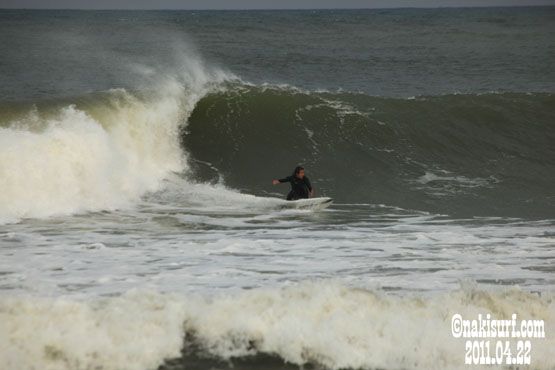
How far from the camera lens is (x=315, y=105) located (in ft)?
64.1

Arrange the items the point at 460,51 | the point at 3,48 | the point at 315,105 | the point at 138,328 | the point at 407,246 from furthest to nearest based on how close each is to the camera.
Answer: the point at 460,51 < the point at 3,48 < the point at 315,105 < the point at 407,246 < the point at 138,328

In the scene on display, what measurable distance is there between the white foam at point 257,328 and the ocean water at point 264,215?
2 cm

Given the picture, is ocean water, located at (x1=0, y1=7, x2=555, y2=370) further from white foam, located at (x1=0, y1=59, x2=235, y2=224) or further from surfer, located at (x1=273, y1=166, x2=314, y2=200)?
surfer, located at (x1=273, y1=166, x2=314, y2=200)

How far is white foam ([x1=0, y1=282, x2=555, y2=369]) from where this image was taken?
5.80 meters

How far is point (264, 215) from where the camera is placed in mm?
11766

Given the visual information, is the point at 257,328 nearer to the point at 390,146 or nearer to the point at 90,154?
the point at 90,154

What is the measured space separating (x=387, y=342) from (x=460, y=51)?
107 feet

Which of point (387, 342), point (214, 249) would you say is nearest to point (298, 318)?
point (387, 342)

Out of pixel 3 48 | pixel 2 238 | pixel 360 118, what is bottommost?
pixel 2 238

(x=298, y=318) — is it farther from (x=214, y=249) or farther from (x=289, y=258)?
(x=214, y=249)

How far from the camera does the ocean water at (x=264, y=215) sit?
613cm

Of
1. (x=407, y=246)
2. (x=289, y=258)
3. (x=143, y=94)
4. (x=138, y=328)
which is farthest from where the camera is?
(x=143, y=94)

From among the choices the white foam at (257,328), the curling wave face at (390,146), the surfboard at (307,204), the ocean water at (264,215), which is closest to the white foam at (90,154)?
the ocean water at (264,215)

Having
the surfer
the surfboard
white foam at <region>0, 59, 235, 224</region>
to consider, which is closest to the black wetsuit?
the surfer
